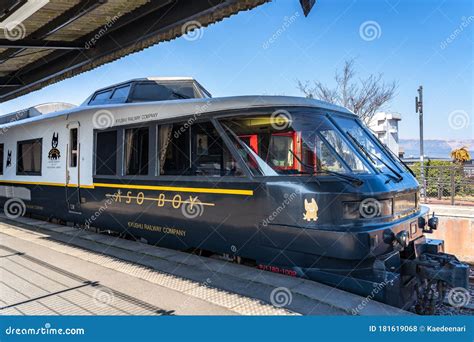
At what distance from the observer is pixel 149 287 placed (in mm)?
4535

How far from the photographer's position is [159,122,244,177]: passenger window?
5.41 m

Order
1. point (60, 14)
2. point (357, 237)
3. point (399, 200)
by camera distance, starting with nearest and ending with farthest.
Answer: point (357, 237) → point (399, 200) → point (60, 14)

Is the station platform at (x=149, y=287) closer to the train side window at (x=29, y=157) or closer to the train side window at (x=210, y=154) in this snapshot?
the train side window at (x=210, y=154)

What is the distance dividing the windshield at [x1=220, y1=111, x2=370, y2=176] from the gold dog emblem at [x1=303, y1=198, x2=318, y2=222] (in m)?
0.39

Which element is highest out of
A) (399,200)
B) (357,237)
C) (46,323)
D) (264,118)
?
(264,118)

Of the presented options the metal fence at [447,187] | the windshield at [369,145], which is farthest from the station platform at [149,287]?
the metal fence at [447,187]

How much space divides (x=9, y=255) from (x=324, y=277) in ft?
16.4

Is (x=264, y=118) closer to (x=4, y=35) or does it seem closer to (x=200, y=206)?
(x=200, y=206)

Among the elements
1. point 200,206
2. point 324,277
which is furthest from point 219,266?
point 324,277

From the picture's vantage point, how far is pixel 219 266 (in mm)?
5383

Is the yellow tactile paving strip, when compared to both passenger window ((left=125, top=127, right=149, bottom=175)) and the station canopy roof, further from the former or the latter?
the station canopy roof

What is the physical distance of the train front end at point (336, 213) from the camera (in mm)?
4371

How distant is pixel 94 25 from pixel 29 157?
15.5ft

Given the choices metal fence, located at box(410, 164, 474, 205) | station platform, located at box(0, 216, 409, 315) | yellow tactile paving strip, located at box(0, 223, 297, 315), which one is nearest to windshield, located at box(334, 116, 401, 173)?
station platform, located at box(0, 216, 409, 315)
